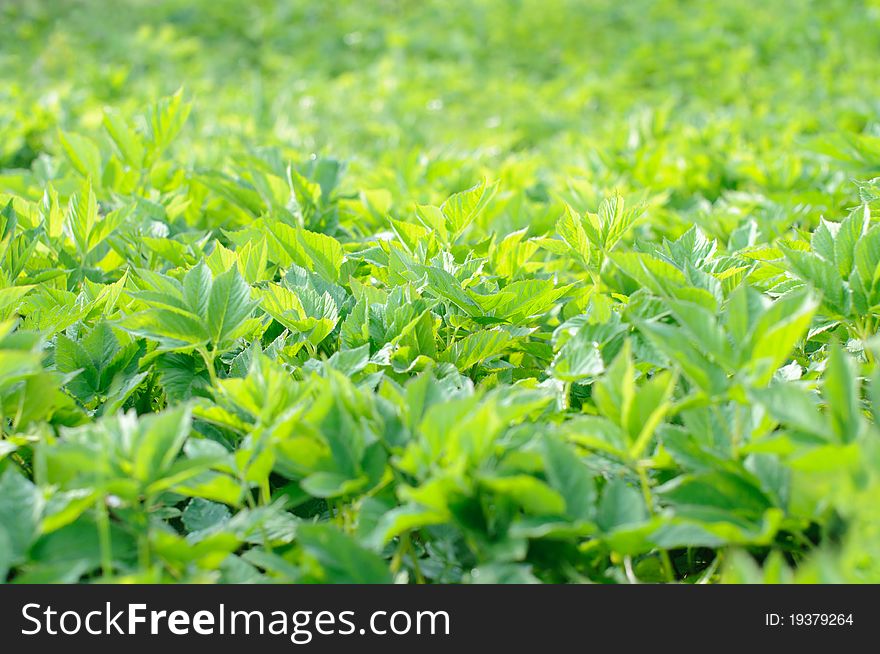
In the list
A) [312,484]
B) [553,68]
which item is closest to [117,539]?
[312,484]

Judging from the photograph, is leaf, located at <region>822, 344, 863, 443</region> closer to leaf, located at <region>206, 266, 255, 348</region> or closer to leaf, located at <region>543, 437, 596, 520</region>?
leaf, located at <region>543, 437, 596, 520</region>

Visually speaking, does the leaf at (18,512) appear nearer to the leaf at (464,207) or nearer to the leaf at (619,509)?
the leaf at (619,509)

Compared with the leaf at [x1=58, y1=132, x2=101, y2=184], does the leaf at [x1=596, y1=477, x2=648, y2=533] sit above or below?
below

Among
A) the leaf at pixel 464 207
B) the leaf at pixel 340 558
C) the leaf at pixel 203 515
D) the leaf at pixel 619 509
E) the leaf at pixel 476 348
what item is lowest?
the leaf at pixel 340 558

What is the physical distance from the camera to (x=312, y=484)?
1.11 metres

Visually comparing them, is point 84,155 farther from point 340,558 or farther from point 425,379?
point 340,558

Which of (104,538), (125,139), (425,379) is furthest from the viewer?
(125,139)

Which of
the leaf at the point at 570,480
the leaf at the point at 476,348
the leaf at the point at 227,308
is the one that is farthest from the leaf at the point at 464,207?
the leaf at the point at 570,480

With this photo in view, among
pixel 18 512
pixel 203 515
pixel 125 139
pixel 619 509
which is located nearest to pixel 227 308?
pixel 203 515

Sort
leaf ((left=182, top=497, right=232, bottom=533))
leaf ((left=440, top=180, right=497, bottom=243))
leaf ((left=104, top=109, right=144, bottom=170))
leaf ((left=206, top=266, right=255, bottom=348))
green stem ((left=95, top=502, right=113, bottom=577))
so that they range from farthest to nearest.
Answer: leaf ((left=104, top=109, right=144, bottom=170)) < leaf ((left=440, top=180, right=497, bottom=243)) < leaf ((left=206, top=266, right=255, bottom=348)) < leaf ((left=182, top=497, right=232, bottom=533)) < green stem ((left=95, top=502, right=113, bottom=577))

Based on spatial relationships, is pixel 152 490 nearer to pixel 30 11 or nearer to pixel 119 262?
pixel 119 262

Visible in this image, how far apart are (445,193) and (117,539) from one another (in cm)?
184

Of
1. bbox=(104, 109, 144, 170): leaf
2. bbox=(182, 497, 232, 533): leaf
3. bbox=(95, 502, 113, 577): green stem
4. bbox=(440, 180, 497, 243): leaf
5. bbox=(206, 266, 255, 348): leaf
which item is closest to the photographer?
bbox=(95, 502, 113, 577): green stem

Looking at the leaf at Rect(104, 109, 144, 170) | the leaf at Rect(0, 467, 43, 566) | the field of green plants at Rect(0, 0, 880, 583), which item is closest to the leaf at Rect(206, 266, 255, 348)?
the field of green plants at Rect(0, 0, 880, 583)
